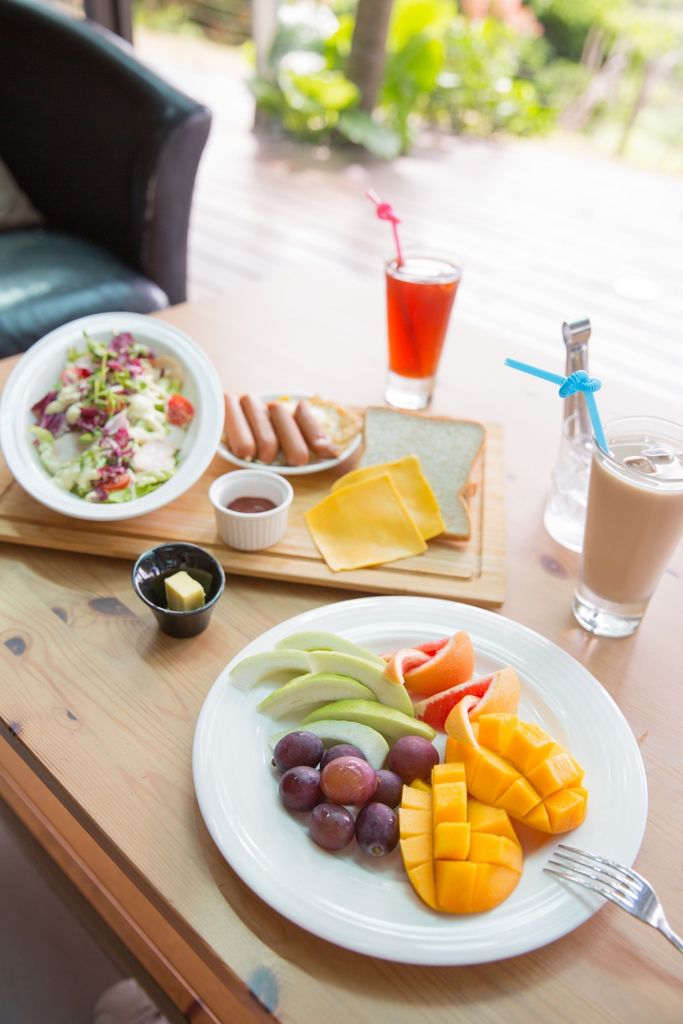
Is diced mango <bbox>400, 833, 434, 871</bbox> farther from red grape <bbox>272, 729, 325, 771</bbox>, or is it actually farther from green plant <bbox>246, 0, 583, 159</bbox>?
green plant <bbox>246, 0, 583, 159</bbox>

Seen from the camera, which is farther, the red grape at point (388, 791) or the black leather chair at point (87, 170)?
the black leather chair at point (87, 170)

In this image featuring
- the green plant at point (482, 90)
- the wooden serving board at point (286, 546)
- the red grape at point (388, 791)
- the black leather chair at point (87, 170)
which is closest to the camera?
the red grape at point (388, 791)

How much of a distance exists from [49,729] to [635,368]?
9.80 ft

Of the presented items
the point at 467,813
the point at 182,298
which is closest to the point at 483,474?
the point at 467,813

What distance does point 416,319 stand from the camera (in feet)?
4.63

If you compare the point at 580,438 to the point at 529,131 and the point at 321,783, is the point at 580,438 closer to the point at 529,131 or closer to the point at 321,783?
the point at 321,783

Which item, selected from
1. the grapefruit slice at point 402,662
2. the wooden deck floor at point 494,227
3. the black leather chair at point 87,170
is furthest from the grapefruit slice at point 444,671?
the wooden deck floor at point 494,227

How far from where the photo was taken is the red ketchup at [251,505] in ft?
3.88

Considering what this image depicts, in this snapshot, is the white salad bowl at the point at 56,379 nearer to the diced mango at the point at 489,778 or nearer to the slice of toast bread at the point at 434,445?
the slice of toast bread at the point at 434,445

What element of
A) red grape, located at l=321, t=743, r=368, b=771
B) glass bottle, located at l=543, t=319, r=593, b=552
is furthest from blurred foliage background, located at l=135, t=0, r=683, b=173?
red grape, located at l=321, t=743, r=368, b=771

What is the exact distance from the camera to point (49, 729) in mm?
915

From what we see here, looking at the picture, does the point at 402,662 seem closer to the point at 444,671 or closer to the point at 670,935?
the point at 444,671

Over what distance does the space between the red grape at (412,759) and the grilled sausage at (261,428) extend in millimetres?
603

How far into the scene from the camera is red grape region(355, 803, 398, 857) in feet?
2.53
